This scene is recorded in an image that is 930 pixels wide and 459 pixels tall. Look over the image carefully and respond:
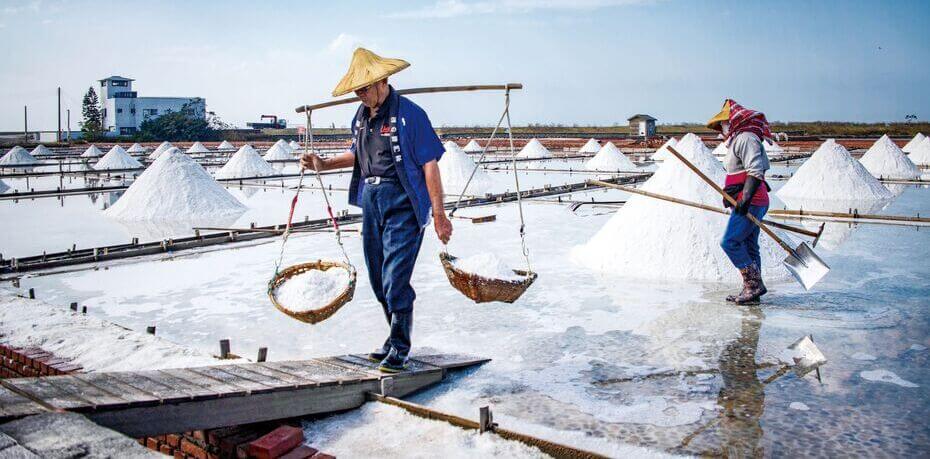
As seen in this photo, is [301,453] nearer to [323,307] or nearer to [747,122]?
[323,307]

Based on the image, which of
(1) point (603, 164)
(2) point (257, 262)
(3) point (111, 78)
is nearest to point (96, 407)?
(2) point (257, 262)

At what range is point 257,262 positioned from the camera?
5.02 metres

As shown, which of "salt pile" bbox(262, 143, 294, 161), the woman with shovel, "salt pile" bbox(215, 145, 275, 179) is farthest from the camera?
"salt pile" bbox(262, 143, 294, 161)

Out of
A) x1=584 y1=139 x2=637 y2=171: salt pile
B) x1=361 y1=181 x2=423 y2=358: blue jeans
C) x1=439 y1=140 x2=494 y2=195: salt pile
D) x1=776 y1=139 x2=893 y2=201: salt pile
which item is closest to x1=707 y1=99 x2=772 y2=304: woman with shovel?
x1=361 y1=181 x2=423 y2=358: blue jeans

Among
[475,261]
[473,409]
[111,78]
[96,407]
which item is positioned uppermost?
[111,78]

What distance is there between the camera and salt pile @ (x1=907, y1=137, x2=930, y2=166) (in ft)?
54.4

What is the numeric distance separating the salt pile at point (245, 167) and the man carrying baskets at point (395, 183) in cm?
1261

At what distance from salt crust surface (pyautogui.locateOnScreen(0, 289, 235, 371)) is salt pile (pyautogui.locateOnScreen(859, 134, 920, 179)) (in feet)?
44.2

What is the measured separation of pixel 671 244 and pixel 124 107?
42342 mm

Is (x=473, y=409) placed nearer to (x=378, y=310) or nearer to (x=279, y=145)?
(x=378, y=310)

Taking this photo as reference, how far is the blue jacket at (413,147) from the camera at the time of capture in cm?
220

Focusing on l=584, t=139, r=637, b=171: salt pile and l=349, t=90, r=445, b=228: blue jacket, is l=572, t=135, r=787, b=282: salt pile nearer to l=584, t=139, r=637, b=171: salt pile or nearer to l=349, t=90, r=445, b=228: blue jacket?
l=349, t=90, r=445, b=228: blue jacket

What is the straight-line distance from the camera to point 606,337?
2988mm

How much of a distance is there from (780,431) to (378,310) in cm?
200
